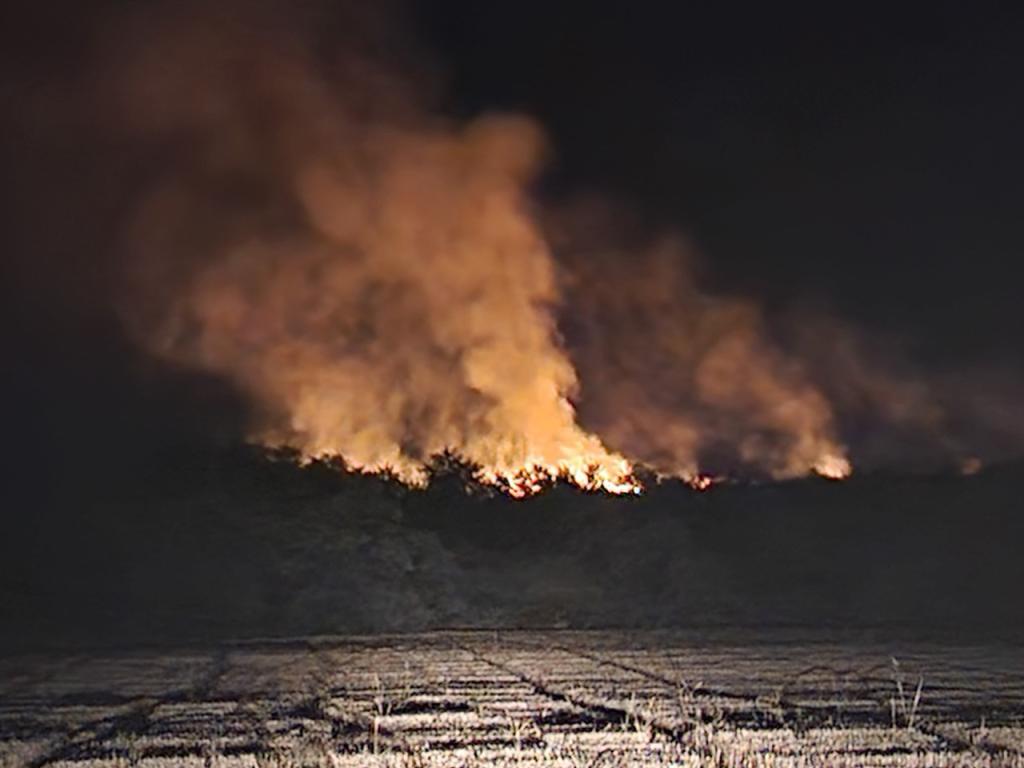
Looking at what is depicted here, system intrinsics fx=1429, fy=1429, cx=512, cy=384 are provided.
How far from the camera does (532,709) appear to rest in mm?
25016

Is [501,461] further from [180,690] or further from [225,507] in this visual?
[180,690]

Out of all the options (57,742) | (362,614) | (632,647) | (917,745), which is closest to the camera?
(917,745)

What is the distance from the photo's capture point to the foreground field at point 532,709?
19.4 meters

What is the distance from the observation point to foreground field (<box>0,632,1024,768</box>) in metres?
19.4

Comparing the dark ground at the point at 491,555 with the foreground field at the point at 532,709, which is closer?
the foreground field at the point at 532,709

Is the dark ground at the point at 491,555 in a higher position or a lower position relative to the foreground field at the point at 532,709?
higher

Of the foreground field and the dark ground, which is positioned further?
the dark ground

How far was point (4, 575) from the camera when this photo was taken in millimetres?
70062

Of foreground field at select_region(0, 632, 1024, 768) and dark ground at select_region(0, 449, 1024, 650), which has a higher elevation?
dark ground at select_region(0, 449, 1024, 650)

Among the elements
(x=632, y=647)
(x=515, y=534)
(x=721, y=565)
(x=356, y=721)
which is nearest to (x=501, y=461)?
(x=515, y=534)

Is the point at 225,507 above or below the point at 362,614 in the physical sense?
above

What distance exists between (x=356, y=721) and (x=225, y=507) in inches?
2122

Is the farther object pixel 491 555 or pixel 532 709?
pixel 491 555

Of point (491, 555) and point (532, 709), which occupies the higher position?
point (491, 555)
